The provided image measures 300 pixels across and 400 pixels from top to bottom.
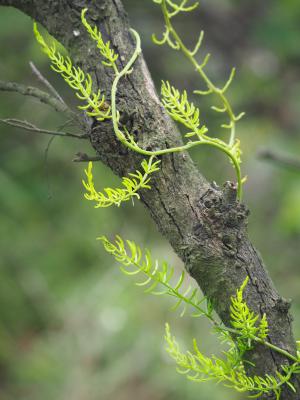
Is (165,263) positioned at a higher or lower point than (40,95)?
lower

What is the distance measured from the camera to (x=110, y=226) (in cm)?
360

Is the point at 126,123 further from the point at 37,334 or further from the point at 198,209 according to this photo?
the point at 37,334

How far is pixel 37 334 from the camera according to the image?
400 centimetres

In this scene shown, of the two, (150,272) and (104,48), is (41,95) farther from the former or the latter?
(150,272)

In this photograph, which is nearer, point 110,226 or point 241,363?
point 241,363

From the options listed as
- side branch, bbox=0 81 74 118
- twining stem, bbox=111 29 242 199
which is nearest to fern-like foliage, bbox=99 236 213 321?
twining stem, bbox=111 29 242 199

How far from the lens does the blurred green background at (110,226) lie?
302 cm

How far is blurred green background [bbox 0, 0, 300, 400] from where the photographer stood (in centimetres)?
302

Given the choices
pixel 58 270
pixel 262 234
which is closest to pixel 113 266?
pixel 58 270

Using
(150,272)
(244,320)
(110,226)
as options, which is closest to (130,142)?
(150,272)

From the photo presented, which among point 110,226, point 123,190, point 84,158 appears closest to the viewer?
point 123,190

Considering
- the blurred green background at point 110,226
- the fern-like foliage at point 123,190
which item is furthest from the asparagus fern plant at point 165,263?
the blurred green background at point 110,226

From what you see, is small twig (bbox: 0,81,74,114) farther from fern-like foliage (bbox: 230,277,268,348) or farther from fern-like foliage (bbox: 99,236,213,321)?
fern-like foliage (bbox: 230,277,268,348)

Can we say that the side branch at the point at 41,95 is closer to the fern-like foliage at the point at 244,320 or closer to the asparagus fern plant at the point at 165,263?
the asparagus fern plant at the point at 165,263
